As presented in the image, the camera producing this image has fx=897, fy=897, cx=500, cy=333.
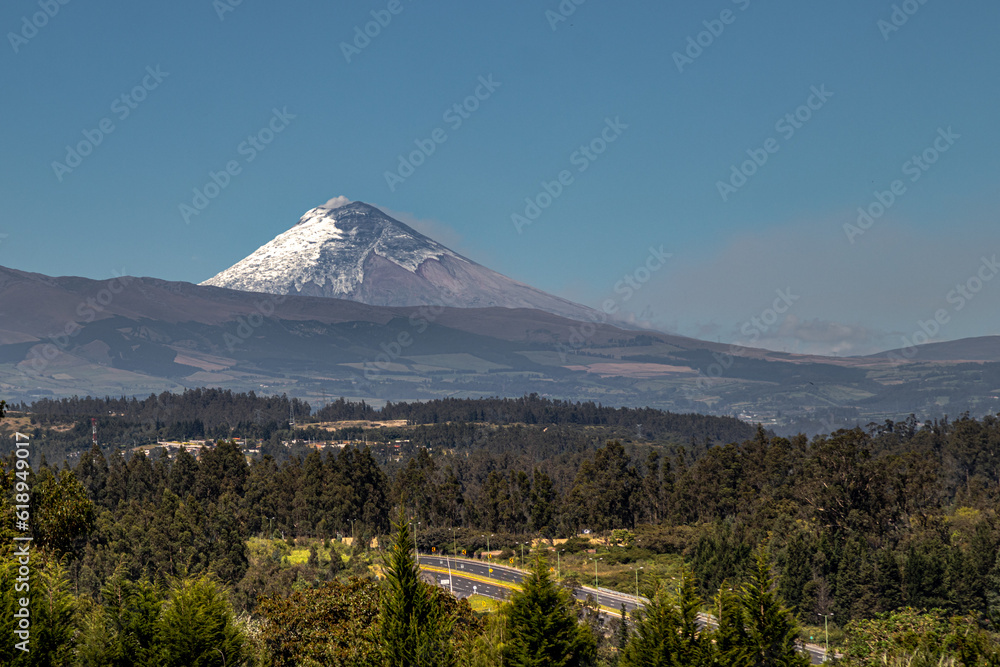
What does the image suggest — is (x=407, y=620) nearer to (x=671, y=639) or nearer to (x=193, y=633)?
(x=193, y=633)

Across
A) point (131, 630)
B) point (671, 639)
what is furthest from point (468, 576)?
point (671, 639)

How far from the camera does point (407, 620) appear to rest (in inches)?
1843

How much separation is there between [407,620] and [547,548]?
353 ft

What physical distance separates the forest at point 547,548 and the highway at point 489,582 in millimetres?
6006

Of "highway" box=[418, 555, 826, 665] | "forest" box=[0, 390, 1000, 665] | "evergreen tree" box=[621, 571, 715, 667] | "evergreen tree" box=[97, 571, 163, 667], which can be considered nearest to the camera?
"evergreen tree" box=[621, 571, 715, 667]

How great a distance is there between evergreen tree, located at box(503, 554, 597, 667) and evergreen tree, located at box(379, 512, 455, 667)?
3473 millimetres

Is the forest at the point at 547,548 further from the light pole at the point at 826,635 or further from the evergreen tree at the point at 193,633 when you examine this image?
the light pole at the point at 826,635

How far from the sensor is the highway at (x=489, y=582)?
346 feet

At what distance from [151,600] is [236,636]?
16.2 ft

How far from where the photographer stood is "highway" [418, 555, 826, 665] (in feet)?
346

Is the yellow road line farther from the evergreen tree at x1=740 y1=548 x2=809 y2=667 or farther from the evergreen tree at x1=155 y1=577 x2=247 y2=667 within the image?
the evergreen tree at x1=740 y1=548 x2=809 y2=667

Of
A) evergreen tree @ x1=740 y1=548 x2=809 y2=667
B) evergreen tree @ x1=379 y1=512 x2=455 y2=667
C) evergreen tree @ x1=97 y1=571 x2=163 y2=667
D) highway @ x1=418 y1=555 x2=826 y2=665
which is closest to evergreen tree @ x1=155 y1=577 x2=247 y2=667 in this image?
evergreen tree @ x1=97 y1=571 x2=163 y2=667

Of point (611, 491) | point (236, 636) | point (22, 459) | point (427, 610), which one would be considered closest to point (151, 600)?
point (236, 636)

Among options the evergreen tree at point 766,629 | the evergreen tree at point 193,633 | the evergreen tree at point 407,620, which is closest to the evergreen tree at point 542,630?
the evergreen tree at point 407,620
